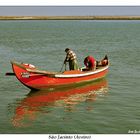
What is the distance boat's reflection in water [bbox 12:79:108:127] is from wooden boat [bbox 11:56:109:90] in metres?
0.34

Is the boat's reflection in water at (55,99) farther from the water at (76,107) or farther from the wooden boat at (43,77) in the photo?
the wooden boat at (43,77)

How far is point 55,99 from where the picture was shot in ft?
56.7

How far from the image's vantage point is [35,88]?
59.8 feet

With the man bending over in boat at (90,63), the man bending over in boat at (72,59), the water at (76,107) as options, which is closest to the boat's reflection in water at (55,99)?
the water at (76,107)

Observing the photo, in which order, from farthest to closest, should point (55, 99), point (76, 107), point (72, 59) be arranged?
point (72, 59) → point (55, 99) → point (76, 107)

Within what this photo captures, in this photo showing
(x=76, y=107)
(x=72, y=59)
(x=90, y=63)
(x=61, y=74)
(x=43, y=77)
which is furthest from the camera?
(x=90, y=63)

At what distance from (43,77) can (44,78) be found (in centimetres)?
8

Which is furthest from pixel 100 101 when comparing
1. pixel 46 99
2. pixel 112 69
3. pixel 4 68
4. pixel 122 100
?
pixel 4 68

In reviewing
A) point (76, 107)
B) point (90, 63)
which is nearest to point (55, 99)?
point (76, 107)

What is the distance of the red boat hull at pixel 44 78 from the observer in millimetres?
17266

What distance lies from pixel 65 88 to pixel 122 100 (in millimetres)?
3457

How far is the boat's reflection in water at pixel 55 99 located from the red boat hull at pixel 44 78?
0.34 meters

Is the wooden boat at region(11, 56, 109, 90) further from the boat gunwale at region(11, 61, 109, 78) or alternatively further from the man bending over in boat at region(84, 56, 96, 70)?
the man bending over in boat at region(84, 56, 96, 70)

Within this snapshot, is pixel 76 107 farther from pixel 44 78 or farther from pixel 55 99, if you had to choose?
pixel 44 78
